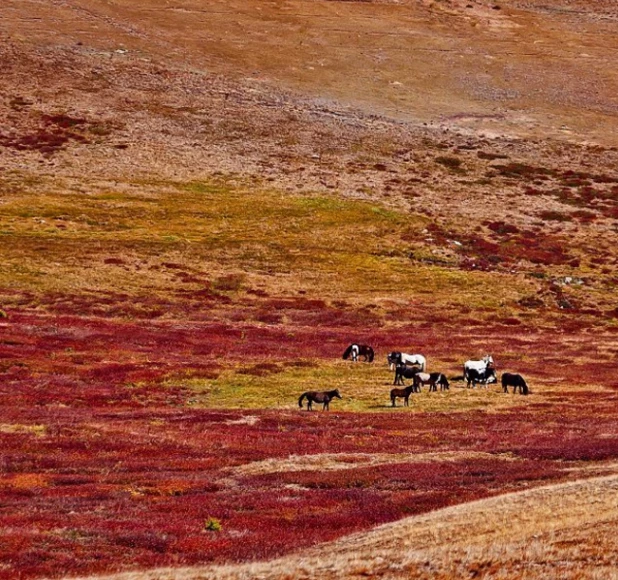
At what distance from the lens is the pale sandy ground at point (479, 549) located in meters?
16.7

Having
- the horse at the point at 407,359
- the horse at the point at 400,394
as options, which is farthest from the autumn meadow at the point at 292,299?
the horse at the point at 407,359

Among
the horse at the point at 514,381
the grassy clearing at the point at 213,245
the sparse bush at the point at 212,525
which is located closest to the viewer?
the sparse bush at the point at 212,525

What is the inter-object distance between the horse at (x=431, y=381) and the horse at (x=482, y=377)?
2124 mm

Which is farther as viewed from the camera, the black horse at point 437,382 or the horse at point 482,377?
the horse at point 482,377

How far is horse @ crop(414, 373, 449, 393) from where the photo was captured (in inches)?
2050

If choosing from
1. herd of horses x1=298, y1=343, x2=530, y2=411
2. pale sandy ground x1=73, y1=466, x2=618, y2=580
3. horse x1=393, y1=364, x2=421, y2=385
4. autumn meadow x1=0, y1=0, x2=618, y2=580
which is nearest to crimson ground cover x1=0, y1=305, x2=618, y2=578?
autumn meadow x1=0, y1=0, x2=618, y2=580

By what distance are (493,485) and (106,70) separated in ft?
487

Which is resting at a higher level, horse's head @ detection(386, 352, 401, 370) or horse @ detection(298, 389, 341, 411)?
horse @ detection(298, 389, 341, 411)

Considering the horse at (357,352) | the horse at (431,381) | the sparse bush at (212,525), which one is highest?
the sparse bush at (212,525)

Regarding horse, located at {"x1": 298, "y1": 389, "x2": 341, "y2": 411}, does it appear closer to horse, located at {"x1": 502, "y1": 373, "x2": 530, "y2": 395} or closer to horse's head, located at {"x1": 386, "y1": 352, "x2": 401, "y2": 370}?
horse, located at {"x1": 502, "y1": 373, "x2": 530, "y2": 395}

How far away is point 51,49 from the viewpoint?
545 feet

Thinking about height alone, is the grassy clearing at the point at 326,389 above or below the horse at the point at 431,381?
below

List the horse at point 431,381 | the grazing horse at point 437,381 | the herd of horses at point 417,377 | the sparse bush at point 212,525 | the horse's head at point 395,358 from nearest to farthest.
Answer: the sparse bush at point 212,525 < the herd of horses at point 417,377 < the horse at point 431,381 < the grazing horse at point 437,381 < the horse's head at point 395,358

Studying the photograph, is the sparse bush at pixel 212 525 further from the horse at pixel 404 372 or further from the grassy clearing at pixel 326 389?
the horse at pixel 404 372
